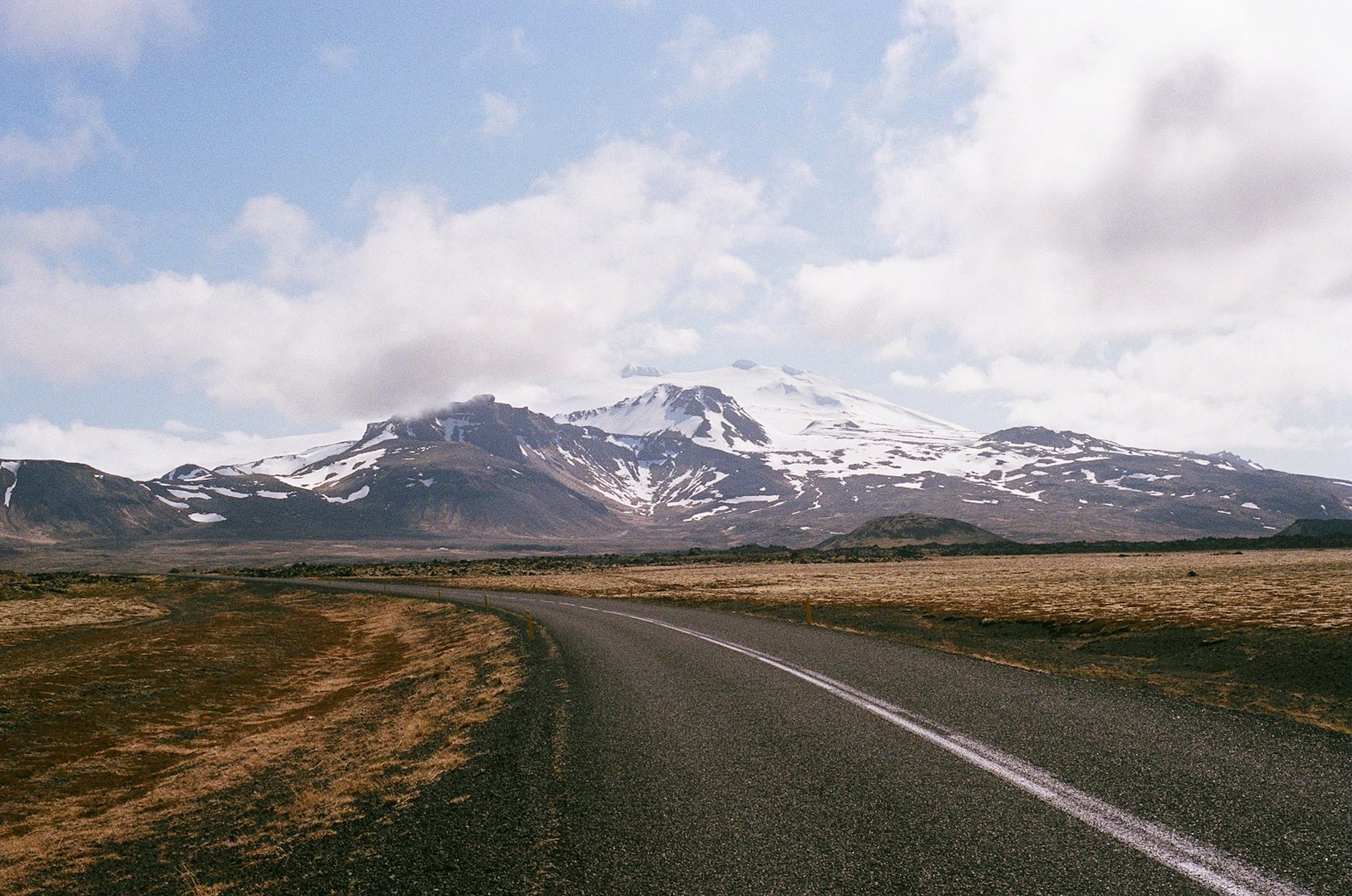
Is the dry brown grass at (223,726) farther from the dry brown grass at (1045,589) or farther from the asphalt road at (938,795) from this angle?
the dry brown grass at (1045,589)

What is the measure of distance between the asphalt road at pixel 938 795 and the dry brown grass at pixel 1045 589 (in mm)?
18759

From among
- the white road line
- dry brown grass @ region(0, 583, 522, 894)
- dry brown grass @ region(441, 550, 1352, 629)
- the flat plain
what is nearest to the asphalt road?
the white road line

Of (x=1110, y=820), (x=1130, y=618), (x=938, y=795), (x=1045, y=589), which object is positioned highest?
(x=1110, y=820)

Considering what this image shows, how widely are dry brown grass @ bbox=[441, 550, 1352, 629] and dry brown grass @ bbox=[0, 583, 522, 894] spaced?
77.3ft

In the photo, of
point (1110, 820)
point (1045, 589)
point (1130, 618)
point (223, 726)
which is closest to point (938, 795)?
point (1110, 820)

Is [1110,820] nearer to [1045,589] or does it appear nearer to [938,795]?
[938,795]

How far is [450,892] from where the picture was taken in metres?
5.50

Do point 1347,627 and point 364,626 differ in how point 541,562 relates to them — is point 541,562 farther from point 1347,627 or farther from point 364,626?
point 1347,627

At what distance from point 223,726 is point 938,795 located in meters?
18.5

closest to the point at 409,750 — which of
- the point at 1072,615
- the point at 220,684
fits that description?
the point at 220,684

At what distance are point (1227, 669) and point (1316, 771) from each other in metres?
12.6

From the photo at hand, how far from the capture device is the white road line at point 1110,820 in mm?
4719

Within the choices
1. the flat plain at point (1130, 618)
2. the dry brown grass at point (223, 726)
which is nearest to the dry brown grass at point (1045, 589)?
the flat plain at point (1130, 618)

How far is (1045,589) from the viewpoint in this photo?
5194cm
